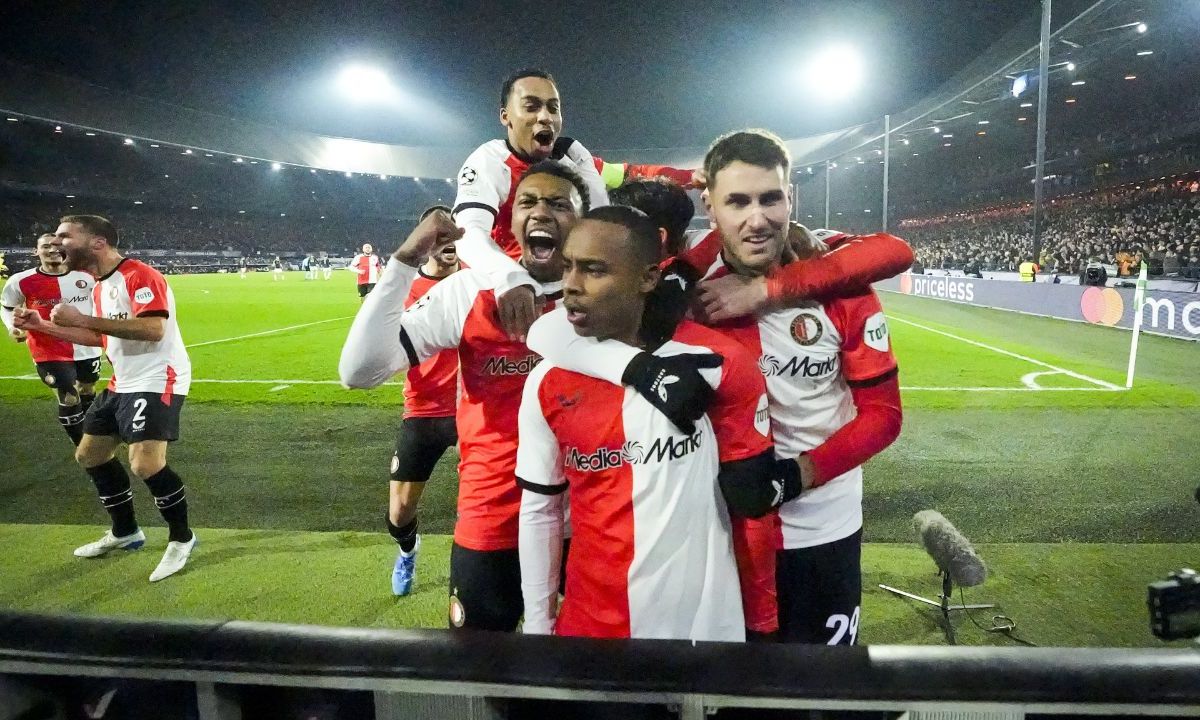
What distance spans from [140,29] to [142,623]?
70.1 feet

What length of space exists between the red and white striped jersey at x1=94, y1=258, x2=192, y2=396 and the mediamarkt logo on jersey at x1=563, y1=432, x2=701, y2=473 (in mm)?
3532

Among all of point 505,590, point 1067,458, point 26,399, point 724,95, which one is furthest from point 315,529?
point 26,399

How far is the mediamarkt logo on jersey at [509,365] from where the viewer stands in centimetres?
221

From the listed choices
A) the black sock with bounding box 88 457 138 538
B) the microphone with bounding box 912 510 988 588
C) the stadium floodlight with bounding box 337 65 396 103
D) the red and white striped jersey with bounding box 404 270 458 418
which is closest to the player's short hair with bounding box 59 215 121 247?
the black sock with bounding box 88 457 138 538

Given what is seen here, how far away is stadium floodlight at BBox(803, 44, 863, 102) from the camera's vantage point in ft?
16.2

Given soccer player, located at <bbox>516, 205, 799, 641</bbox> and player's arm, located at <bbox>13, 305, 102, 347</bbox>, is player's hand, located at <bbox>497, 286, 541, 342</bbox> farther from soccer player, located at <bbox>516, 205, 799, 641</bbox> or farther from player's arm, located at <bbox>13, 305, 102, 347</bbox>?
player's arm, located at <bbox>13, 305, 102, 347</bbox>

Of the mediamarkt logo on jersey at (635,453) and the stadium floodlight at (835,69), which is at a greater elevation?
the stadium floodlight at (835,69)

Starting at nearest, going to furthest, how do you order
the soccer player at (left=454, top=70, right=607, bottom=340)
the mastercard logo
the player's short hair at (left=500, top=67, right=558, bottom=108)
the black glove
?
the black glove → the soccer player at (left=454, top=70, right=607, bottom=340) → the player's short hair at (left=500, top=67, right=558, bottom=108) → the mastercard logo

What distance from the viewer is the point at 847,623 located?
1988 millimetres

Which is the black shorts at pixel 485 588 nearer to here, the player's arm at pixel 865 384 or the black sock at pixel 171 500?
the player's arm at pixel 865 384

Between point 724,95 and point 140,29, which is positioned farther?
point 140,29

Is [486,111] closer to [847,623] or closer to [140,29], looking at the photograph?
[847,623]

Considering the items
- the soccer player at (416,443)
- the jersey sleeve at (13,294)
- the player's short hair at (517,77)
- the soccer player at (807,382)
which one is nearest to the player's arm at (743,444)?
the soccer player at (807,382)

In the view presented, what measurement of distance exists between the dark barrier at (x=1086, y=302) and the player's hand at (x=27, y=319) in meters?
14.6
